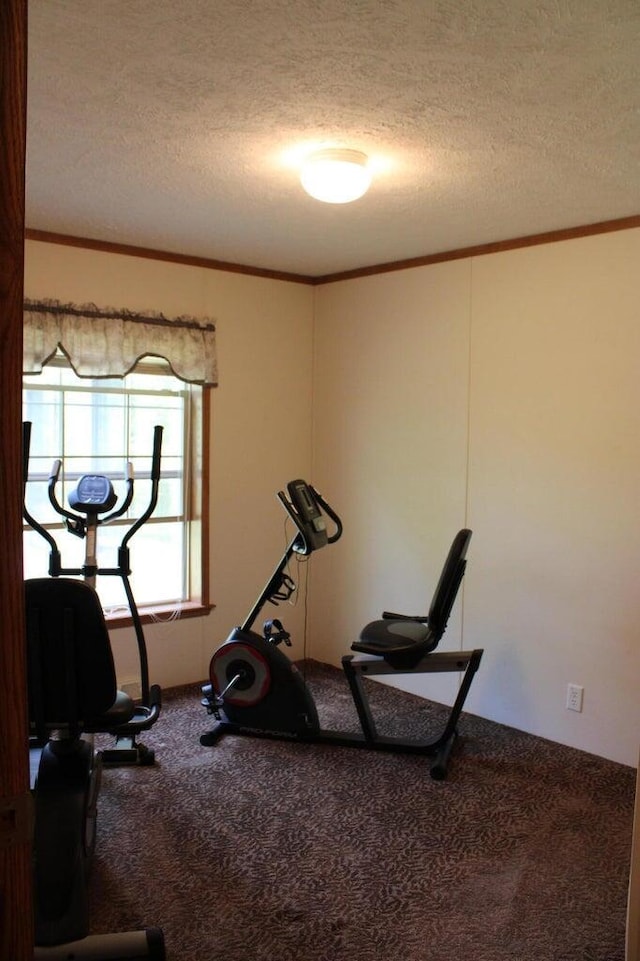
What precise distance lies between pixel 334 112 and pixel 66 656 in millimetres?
1823

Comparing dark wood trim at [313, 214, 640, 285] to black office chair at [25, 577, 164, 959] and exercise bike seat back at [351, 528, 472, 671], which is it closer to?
exercise bike seat back at [351, 528, 472, 671]

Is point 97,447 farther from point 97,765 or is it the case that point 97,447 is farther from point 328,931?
point 328,931

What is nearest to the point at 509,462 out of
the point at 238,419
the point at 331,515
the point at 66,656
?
the point at 331,515

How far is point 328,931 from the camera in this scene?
2.27 metres

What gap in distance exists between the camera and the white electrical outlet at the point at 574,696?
355cm

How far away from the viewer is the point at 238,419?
4574 mm

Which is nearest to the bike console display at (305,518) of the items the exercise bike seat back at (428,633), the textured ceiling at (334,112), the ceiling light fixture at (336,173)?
the exercise bike seat back at (428,633)

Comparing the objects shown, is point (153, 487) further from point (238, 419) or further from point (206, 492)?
point (238, 419)

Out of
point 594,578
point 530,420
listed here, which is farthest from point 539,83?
point 594,578

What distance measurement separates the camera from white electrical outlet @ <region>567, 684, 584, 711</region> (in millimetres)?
3553

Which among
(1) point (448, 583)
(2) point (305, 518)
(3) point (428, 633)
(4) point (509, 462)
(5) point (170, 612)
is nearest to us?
(1) point (448, 583)

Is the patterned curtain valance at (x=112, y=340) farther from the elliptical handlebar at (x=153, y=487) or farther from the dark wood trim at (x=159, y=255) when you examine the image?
the elliptical handlebar at (x=153, y=487)

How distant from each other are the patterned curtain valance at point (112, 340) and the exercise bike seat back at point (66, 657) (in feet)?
5.80

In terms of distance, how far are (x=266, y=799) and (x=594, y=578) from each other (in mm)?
1750
